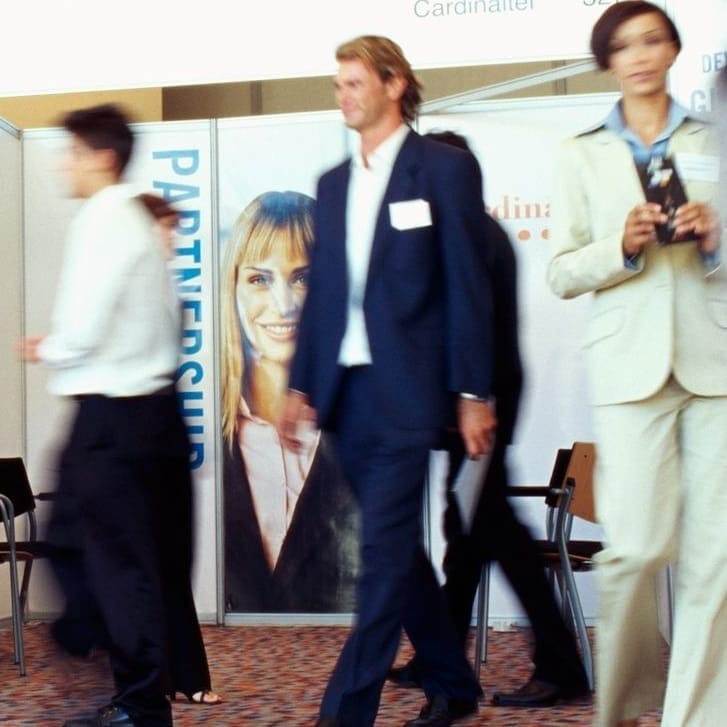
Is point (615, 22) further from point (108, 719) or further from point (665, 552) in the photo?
point (108, 719)

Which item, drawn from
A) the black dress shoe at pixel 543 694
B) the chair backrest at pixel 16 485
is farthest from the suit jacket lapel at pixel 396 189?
the chair backrest at pixel 16 485

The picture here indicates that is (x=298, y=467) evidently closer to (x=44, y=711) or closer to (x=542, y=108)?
(x=542, y=108)

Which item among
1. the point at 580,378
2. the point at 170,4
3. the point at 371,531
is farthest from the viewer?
the point at 580,378

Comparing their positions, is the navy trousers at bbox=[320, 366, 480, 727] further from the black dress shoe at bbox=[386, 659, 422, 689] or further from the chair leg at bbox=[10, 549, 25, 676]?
the chair leg at bbox=[10, 549, 25, 676]

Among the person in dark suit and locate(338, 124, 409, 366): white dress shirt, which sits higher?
locate(338, 124, 409, 366): white dress shirt

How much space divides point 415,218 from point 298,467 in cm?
351

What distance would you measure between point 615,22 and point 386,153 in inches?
27.3

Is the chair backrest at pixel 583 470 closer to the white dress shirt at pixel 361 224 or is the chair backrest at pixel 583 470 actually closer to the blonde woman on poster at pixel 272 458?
the blonde woman on poster at pixel 272 458

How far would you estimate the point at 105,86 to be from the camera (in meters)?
5.40

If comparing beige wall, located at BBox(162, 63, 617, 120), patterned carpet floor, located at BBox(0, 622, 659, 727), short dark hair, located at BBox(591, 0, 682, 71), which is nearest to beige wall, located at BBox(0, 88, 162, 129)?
beige wall, located at BBox(162, 63, 617, 120)

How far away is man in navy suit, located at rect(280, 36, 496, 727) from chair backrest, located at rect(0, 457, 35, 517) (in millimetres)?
2923

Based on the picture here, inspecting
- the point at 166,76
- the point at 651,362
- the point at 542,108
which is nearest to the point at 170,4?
the point at 166,76

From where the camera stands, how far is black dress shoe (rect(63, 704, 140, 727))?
12.5 feet

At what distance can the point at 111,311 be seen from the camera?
11.8ft
